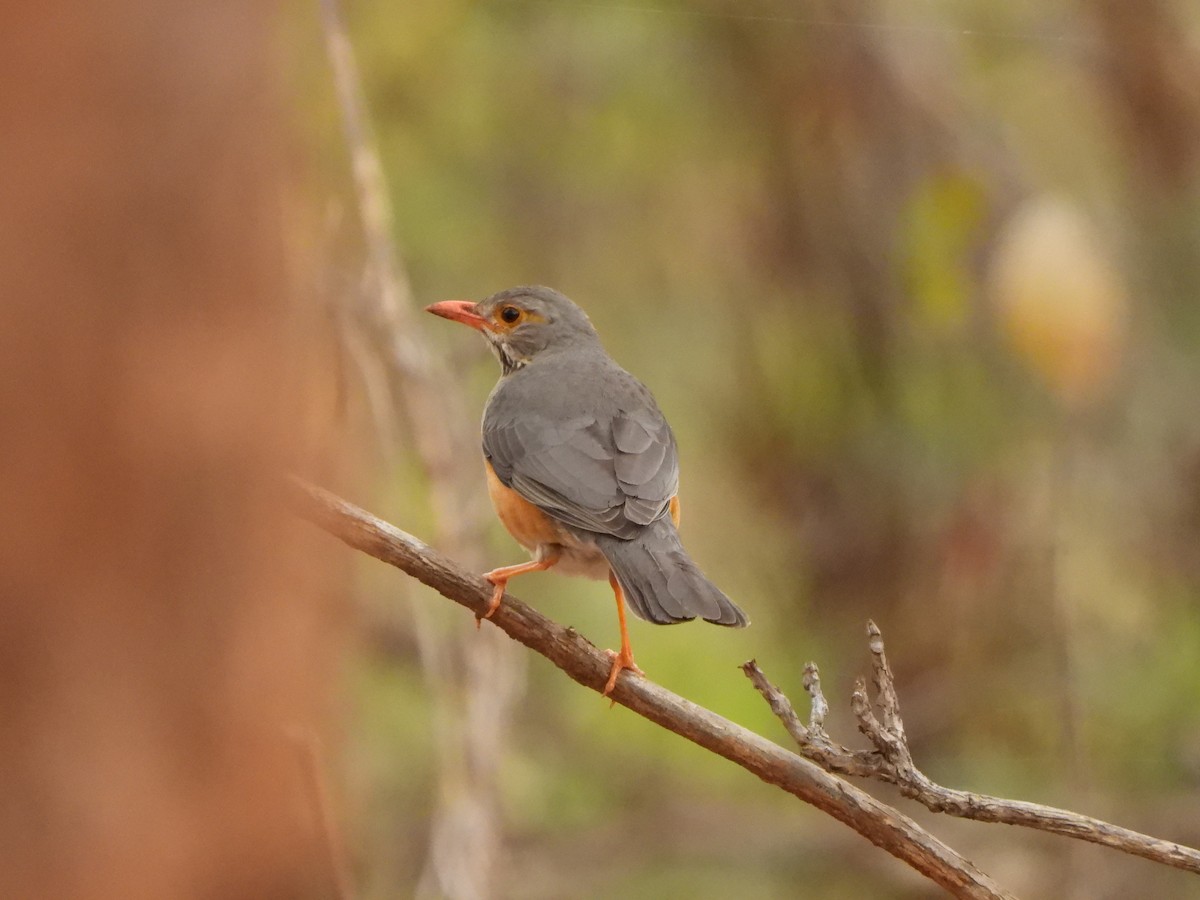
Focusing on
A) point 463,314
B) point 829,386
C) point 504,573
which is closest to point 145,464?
point 504,573

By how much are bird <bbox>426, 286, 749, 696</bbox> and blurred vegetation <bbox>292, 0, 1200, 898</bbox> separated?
112 cm

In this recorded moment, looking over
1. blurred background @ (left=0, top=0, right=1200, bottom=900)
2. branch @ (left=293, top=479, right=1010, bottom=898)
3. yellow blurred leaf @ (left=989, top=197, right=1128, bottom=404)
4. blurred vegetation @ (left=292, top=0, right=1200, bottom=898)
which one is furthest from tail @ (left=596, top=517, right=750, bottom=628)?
blurred vegetation @ (left=292, top=0, right=1200, bottom=898)

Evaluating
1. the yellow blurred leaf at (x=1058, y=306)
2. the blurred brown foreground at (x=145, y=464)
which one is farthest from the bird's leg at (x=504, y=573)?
the yellow blurred leaf at (x=1058, y=306)

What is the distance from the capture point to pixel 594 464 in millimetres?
3283

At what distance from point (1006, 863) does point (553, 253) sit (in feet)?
10.1

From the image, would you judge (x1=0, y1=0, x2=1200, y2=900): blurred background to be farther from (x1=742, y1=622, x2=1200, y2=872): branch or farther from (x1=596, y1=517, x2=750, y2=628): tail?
(x1=742, y1=622, x2=1200, y2=872): branch

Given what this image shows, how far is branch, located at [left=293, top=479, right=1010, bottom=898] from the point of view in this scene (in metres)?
2.41

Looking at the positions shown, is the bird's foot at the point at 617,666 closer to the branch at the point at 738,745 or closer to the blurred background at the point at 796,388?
the branch at the point at 738,745

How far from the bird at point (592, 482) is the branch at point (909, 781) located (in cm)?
32

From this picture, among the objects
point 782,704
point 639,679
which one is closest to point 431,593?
point 639,679

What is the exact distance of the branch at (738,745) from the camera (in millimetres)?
2414

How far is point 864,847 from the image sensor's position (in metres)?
5.98

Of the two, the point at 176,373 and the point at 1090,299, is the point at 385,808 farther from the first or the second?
the point at 176,373

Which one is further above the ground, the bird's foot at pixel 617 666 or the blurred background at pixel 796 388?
the blurred background at pixel 796 388
